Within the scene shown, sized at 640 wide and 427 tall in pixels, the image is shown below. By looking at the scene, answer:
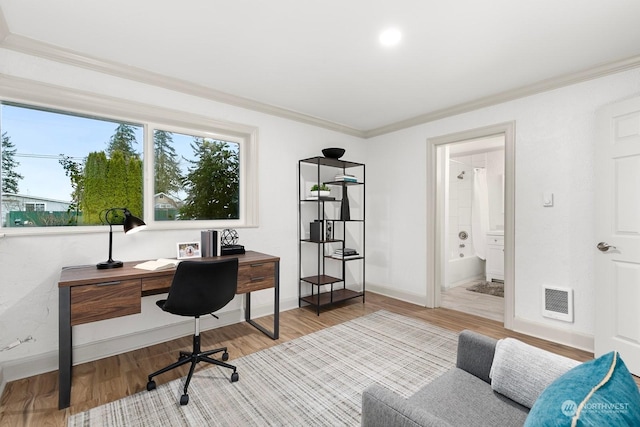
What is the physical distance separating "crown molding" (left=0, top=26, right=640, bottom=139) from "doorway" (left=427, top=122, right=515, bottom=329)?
284 millimetres

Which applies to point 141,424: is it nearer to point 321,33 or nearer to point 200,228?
point 200,228

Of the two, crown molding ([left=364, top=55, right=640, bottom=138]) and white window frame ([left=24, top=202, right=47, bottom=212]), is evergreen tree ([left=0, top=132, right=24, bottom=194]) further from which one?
crown molding ([left=364, top=55, right=640, bottom=138])

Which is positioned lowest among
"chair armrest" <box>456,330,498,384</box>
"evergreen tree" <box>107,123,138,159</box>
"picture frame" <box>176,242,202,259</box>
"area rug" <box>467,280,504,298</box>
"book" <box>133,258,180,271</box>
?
"area rug" <box>467,280,504,298</box>

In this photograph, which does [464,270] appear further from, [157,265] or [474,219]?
[157,265]

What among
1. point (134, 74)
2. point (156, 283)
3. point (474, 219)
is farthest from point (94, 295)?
point (474, 219)

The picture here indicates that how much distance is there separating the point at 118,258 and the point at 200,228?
→ 2.42ft

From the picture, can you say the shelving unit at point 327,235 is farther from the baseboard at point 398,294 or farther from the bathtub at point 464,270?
the bathtub at point 464,270

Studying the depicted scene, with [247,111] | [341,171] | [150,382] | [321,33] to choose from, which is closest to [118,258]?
[150,382]

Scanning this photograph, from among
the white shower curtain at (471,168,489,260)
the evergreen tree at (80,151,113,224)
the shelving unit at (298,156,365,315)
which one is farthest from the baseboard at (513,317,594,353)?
the evergreen tree at (80,151,113,224)

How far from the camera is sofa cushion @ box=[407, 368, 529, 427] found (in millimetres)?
1140

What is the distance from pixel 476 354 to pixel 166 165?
2.93 metres

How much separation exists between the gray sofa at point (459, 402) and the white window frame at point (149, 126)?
2442mm

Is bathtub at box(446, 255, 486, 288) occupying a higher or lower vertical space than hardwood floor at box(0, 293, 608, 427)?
higher

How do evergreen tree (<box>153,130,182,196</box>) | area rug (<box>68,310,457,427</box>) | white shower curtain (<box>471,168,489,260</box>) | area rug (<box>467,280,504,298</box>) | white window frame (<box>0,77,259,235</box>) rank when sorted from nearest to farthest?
area rug (<box>68,310,457,427</box>) < white window frame (<box>0,77,259,235</box>) < evergreen tree (<box>153,130,182,196</box>) < area rug (<box>467,280,504,298</box>) < white shower curtain (<box>471,168,489,260</box>)
